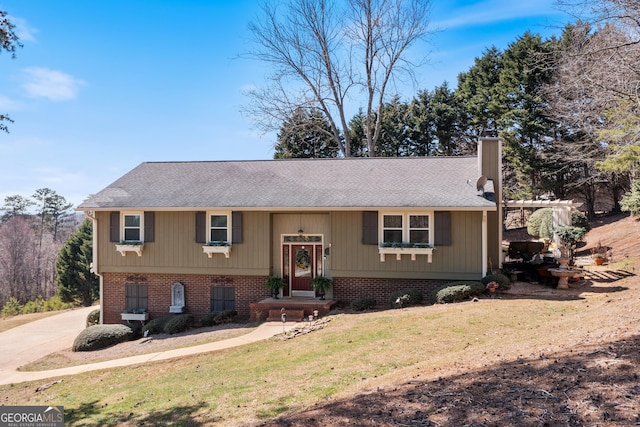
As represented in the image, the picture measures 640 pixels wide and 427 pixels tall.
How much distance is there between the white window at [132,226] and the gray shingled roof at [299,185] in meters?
0.50

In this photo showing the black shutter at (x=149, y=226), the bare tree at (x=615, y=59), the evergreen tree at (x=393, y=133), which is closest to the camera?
the bare tree at (x=615, y=59)

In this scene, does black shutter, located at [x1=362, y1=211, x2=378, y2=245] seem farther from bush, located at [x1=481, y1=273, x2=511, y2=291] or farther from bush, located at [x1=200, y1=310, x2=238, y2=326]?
bush, located at [x1=200, y1=310, x2=238, y2=326]

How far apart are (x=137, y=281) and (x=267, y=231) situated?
540cm

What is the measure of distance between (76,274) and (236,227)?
21757 millimetres

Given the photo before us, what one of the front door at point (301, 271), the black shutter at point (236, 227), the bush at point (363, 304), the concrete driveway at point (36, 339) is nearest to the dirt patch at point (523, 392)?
the bush at point (363, 304)

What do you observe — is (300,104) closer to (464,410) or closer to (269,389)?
(269,389)

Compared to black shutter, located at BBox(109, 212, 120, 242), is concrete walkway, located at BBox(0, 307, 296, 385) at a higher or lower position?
lower

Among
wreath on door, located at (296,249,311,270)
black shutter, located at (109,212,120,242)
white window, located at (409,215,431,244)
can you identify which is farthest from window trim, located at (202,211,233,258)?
white window, located at (409,215,431,244)

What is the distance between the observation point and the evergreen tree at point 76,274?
32.0m

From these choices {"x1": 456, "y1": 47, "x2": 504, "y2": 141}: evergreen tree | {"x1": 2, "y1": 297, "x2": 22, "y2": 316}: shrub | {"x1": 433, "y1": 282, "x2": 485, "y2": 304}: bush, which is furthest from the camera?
{"x1": 456, "y1": 47, "x2": 504, "y2": 141}: evergreen tree

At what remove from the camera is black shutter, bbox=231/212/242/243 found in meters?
16.1

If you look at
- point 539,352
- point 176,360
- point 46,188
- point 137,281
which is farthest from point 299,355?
point 46,188

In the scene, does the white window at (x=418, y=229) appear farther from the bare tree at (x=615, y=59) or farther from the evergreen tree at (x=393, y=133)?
the evergreen tree at (x=393, y=133)

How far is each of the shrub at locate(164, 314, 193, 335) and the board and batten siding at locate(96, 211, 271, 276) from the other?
1.69 m
